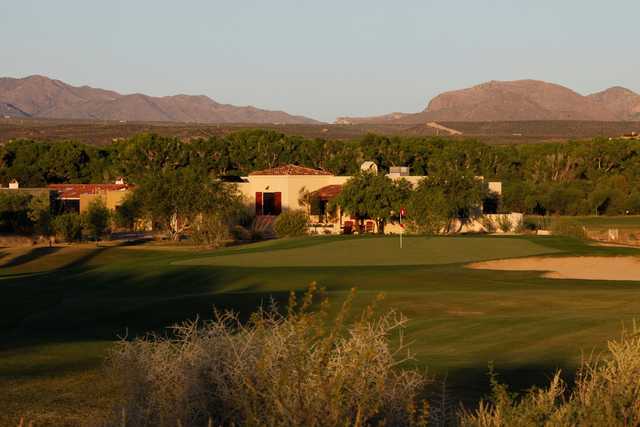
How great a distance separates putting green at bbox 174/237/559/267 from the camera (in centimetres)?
4872

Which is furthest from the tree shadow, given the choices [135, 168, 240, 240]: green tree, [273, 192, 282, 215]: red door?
[273, 192, 282, 215]: red door

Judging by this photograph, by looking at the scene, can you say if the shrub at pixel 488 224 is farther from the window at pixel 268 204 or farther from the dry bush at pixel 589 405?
the dry bush at pixel 589 405

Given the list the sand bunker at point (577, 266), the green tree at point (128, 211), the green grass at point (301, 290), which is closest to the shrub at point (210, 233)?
the green grass at point (301, 290)

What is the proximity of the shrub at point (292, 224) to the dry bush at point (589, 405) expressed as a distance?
2267 inches

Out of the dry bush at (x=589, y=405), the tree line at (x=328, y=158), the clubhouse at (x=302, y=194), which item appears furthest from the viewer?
the tree line at (x=328, y=158)

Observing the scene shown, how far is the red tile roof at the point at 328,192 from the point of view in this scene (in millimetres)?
79419

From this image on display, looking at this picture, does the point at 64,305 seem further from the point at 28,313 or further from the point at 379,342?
the point at 379,342

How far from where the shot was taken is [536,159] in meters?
115

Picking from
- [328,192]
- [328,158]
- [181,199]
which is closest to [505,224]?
[328,192]

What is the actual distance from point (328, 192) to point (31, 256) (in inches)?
1107

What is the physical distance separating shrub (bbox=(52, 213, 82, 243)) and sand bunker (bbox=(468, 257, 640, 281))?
33309mm

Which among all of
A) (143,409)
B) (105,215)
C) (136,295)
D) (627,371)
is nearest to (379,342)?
(143,409)

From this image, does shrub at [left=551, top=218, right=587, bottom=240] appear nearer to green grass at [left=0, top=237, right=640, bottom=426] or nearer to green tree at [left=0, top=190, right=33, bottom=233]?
green grass at [left=0, top=237, right=640, bottom=426]

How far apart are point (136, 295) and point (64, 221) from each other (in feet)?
117
